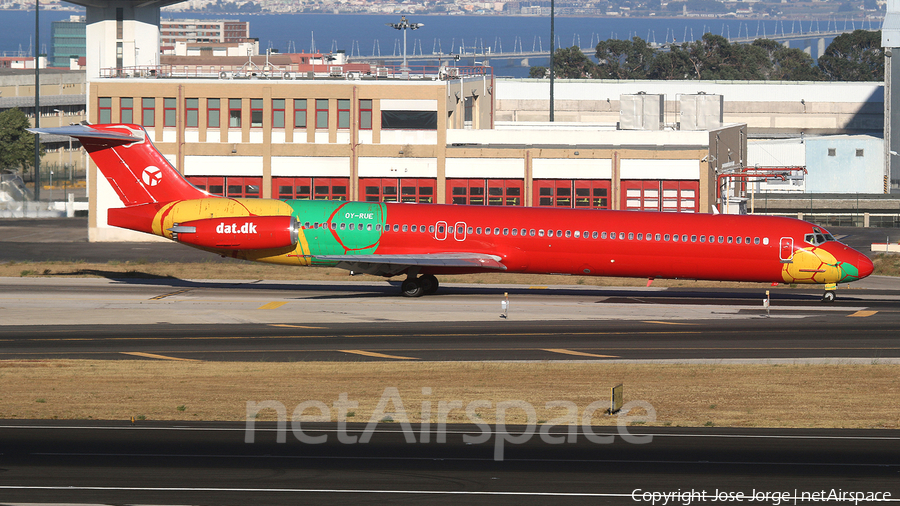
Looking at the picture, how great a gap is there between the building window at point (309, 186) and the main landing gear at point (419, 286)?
2560 cm

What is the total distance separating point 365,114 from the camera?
69.8m

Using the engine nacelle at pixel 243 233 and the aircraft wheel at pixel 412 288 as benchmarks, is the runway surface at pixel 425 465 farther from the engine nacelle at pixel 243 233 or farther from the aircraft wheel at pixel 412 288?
the aircraft wheel at pixel 412 288

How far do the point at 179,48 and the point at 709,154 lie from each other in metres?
90.1

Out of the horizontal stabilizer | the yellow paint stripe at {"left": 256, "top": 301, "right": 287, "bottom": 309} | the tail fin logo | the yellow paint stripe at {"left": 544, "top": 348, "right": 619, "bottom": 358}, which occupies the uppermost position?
the horizontal stabilizer

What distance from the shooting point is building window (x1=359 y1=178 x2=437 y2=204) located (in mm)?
70562

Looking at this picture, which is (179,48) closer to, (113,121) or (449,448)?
(113,121)

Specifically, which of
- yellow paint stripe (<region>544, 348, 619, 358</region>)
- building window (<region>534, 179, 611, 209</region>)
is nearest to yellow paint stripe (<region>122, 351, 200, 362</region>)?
yellow paint stripe (<region>544, 348, 619, 358</region>)

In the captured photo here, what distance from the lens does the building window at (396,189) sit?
70.6 m

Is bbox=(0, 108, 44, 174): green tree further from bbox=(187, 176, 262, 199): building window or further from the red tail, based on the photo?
the red tail

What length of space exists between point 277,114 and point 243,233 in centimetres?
2782

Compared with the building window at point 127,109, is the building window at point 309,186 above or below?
below

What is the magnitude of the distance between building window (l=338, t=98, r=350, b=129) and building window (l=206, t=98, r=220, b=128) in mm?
8104

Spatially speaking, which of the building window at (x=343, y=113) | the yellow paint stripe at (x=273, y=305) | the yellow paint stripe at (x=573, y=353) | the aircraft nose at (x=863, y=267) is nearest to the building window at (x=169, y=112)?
the building window at (x=343, y=113)

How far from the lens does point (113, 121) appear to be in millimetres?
69375
